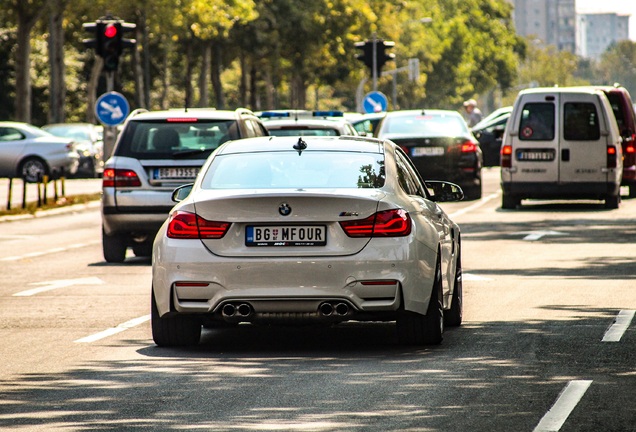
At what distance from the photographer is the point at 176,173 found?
59.2ft

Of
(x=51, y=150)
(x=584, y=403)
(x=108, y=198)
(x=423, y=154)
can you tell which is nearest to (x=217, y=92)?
(x=51, y=150)

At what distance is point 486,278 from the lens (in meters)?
15.9

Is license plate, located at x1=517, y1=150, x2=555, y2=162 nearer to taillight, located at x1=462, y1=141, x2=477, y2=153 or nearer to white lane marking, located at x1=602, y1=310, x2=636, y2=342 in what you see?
taillight, located at x1=462, y1=141, x2=477, y2=153

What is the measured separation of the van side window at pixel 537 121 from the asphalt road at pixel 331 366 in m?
11.1

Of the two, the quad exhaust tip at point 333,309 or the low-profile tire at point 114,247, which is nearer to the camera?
the quad exhaust tip at point 333,309

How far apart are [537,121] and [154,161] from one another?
11167 millimetres

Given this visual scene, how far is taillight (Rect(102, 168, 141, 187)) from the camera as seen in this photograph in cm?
1809

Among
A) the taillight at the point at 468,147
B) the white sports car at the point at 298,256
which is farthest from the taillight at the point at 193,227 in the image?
the taillight at the point at 468,147

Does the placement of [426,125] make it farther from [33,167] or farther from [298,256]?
[298,256]

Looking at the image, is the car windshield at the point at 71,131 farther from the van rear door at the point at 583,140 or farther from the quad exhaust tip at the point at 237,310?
the quad exhaust tip at the point at 237,310

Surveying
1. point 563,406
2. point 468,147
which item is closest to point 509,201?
point 468,147

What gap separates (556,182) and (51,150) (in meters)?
17.5

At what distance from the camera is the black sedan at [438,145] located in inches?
1191

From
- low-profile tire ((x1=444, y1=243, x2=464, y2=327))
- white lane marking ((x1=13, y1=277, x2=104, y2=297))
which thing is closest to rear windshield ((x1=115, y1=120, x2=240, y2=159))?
white lane marking ((x1=13, y1=277, x2=104, y2=297))
